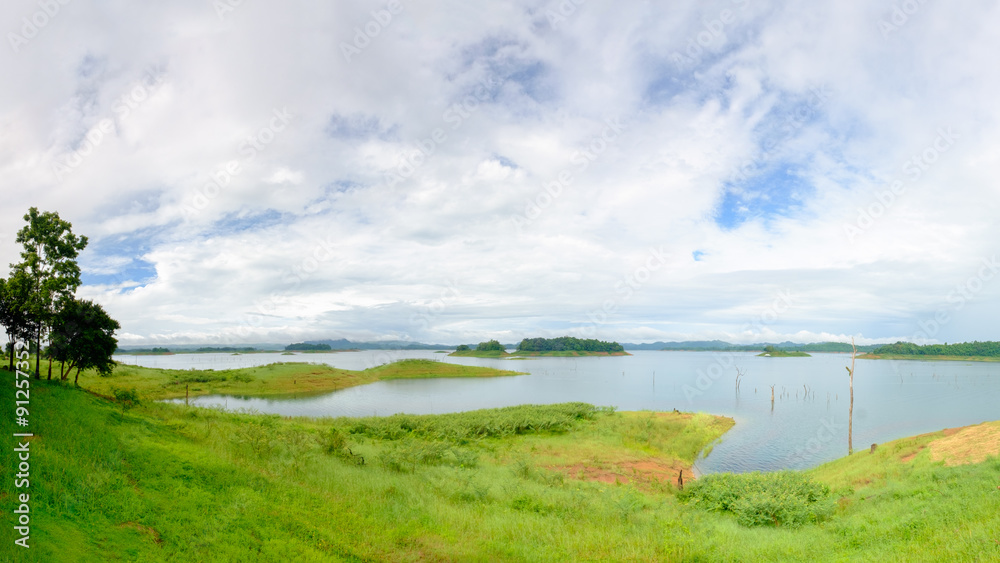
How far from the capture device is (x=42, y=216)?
1853cm

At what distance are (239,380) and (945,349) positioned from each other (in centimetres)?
23306

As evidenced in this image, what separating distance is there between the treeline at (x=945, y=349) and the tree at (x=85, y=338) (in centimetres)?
23304

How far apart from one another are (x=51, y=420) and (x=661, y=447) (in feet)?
121

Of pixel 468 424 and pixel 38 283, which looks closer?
pixel 38 283

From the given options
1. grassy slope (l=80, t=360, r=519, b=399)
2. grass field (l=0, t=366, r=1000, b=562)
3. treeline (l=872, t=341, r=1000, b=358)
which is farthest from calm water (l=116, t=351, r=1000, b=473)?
treeline (l=872, t=341, r=1000, b=358)

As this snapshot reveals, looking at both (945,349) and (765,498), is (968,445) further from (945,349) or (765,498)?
(945,349)

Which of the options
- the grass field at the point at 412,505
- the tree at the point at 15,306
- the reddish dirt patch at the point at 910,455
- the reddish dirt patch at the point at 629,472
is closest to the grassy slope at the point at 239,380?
the tree at the point at 15,306

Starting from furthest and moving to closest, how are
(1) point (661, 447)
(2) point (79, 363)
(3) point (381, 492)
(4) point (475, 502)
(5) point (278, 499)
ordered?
(1) point (661, 447)
(2) point (79, 363)
(4) point (475, 502)
(3) point (381, 492)
(5) point (278, 499)

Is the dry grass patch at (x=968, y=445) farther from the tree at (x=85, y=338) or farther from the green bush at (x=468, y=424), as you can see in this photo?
the tree at (x=85, y=338)

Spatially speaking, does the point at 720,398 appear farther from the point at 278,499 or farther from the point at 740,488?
the point at 278,499

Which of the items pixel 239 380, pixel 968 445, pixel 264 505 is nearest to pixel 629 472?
pixel 968 445

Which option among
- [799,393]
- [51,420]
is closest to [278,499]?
[51,420]

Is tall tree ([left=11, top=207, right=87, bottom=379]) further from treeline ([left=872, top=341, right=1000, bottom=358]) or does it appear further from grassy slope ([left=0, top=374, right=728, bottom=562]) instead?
treeline ([left=872, top=341, right=1000, bottom=358])

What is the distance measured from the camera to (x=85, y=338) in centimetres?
2580
